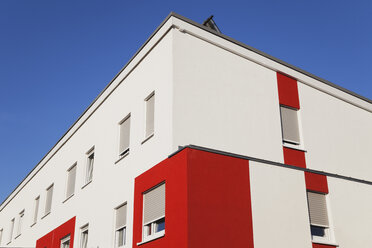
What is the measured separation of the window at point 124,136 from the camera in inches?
630

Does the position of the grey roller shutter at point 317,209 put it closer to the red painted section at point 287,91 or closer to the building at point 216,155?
the building at point 216,155

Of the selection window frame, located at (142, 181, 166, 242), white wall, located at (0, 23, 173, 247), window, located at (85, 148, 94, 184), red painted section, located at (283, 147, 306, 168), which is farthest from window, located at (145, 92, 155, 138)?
window, located at (85, 148, 94, 184)

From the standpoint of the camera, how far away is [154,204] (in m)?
13.0

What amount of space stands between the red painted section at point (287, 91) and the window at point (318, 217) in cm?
362

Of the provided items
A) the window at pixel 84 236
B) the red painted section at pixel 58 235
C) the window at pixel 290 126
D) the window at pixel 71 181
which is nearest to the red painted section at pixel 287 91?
the window at pixel 290 126

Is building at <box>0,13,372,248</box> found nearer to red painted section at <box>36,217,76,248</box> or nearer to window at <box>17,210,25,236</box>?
red painted section at <box>36,217,76,248</box>

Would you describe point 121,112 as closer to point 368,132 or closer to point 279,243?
point 279,243

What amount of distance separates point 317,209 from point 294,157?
2117 mm

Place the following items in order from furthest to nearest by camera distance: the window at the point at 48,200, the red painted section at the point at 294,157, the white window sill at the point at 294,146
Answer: the window at the point at 48,200 → the white window sill at the point at 294,146 → the red painted section at the point at 294,157

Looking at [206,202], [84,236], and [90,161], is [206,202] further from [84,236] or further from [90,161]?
[90,161]

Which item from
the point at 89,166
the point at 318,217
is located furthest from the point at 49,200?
the point at 318,217

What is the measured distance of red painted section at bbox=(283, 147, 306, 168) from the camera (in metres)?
15.0

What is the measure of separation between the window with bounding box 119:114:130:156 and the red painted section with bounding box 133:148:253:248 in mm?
3850

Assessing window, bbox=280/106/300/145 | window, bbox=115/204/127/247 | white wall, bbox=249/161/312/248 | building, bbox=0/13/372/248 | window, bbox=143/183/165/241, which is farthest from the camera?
window, bbox=280/106/300/145
